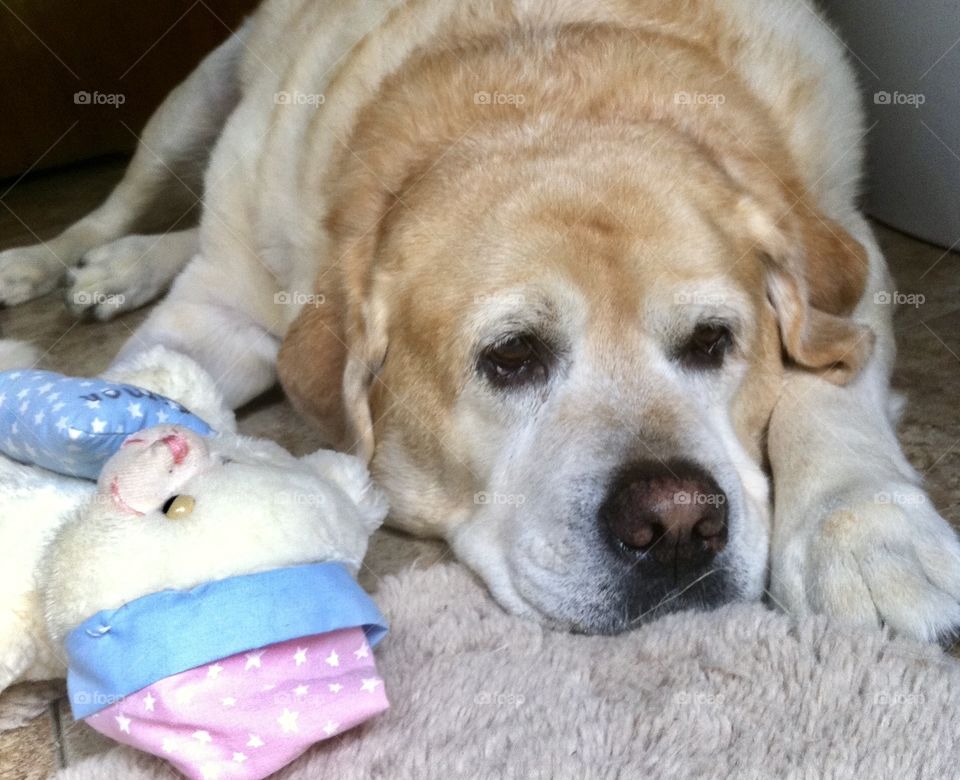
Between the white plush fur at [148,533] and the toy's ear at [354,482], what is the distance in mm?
86

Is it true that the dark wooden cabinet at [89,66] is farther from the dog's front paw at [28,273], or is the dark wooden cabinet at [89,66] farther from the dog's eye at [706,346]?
the dog's eye at [706,346]

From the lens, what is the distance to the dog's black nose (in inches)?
70.1

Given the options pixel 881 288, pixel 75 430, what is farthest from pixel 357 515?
pixel 881 288

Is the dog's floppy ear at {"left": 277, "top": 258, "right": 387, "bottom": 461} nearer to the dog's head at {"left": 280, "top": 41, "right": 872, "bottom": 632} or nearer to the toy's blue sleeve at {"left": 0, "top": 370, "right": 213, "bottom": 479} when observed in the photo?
the dog's head at {"left": 280, "top": 41, "right": 872, "bottom": 632}

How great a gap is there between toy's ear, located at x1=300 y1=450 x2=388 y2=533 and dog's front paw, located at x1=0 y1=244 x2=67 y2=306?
2.16m

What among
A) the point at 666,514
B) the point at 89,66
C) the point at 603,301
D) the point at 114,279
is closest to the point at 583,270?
the point at 603,301

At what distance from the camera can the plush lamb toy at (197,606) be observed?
1.44m

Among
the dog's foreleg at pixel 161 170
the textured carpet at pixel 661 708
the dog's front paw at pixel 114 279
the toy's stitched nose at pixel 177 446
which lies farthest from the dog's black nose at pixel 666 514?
the dog's foreleg at pixel 161 170

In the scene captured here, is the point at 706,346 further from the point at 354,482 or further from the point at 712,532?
the point at 354,482

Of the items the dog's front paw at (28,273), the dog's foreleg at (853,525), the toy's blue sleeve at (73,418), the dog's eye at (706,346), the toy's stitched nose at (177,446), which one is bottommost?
the dog's front paw at (28,273)

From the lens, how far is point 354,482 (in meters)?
2.01

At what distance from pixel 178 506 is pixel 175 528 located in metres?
0.04

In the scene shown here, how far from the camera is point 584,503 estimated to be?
187cm

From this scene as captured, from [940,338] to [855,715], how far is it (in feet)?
5.67
